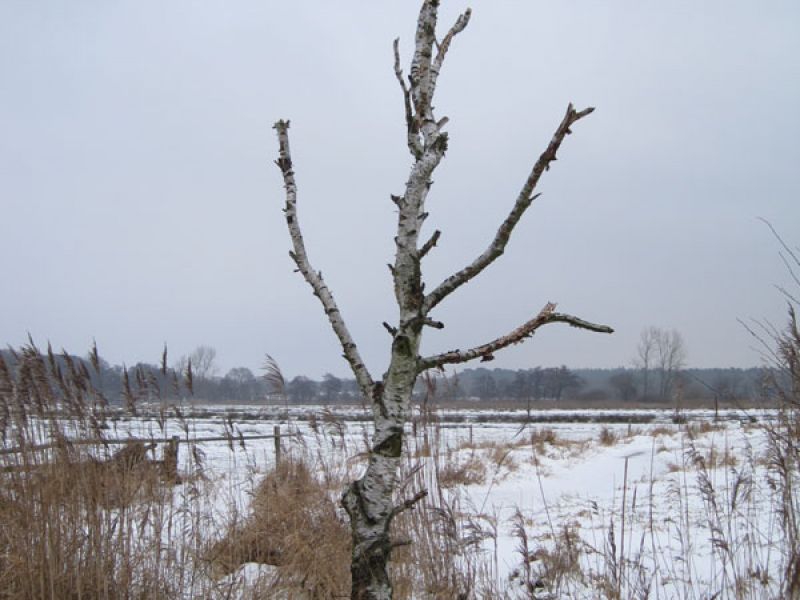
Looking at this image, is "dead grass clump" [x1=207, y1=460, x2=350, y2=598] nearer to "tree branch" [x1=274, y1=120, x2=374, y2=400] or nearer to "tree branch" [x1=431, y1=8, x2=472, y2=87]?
"tree branch" [x1=274, y1=120, x2=374, y2=400]

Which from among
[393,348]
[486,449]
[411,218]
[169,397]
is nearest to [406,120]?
[411,218]

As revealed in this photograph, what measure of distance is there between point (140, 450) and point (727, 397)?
424cm

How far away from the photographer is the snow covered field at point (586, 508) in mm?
3658

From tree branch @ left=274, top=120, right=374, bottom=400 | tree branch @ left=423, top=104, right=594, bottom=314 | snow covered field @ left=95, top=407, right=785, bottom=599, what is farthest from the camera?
snow covered field @ left=95, top=407, right=785, bottom=599

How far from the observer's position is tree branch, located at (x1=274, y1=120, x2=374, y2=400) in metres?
1.84

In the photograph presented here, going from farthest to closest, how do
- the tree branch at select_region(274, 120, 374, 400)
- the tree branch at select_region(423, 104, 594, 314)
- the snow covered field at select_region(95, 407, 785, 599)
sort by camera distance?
the snow covered field at select_region(95, 407, 785, 599), the tree branch at select_region(274, 120, 374, 400), the tree branch at select_region(423, 104, 594, 314)

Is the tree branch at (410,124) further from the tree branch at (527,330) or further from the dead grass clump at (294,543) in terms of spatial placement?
the dead grass clump at (294,543)

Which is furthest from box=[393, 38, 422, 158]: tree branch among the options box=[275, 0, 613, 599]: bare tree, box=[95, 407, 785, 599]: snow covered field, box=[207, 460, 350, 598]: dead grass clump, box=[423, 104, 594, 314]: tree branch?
box=[207, 460, 350, 598]: dead grass clump

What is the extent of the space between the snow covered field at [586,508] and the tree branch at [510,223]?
1.62 meters

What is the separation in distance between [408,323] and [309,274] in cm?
43

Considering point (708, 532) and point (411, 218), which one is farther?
point (708, 532)

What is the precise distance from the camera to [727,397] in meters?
4.29

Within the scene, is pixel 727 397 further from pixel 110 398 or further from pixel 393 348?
pixel 110 398

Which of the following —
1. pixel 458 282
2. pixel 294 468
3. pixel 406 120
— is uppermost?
pixel 406 120
